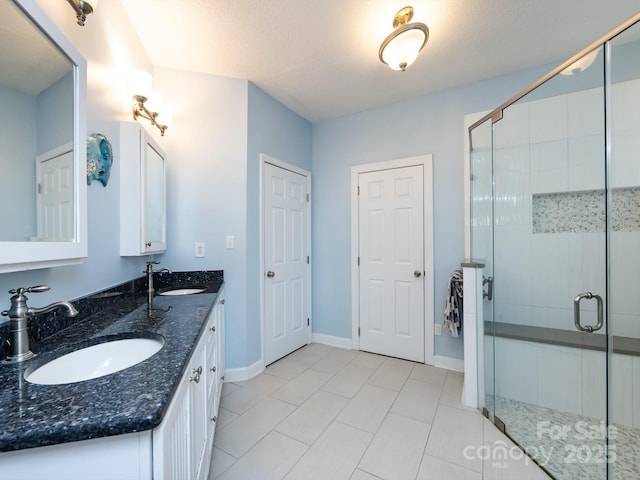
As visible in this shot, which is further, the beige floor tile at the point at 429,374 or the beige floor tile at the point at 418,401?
the beige floor tile at the point at 429,374

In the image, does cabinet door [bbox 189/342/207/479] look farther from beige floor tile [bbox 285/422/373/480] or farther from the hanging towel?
the hanging towel

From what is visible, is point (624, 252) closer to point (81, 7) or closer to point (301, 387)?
point (301, 387)

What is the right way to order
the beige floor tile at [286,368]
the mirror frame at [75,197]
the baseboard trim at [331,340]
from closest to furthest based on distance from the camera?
the mirror frame at [75,197] → the beige floor tile at [286,368] → the baseboard trim at [331,340]

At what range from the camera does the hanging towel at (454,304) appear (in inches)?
88.7

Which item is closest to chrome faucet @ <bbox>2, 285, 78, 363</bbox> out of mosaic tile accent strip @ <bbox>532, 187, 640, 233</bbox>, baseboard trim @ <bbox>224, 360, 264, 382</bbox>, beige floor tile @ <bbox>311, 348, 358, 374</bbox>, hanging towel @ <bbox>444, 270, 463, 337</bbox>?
baseboard trim @ <bbox>224, 360, 264, 382</bbox>

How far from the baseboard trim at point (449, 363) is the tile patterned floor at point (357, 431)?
0.10 metres

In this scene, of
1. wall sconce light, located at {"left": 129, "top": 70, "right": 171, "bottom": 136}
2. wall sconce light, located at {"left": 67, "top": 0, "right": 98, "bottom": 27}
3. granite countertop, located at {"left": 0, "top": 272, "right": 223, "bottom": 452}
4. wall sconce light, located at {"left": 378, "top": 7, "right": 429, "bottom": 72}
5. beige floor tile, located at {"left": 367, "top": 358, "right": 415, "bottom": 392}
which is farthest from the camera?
beige floor tile, located at {"left": 367, "top": 358, "right": 415, "bottom": 392}

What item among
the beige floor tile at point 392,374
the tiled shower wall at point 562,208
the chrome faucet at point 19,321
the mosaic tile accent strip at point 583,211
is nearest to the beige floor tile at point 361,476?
the beige floor tile at point 392,374

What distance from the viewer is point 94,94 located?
1.35 metres

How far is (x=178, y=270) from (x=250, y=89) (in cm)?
171

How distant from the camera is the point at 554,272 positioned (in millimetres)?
1747

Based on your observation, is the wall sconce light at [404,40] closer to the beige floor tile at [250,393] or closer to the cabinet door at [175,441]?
the cabinet door at [175,441]

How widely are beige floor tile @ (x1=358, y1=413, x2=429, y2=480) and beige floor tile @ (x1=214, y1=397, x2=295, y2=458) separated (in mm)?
617

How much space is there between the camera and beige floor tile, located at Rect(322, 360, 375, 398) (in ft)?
6.86
